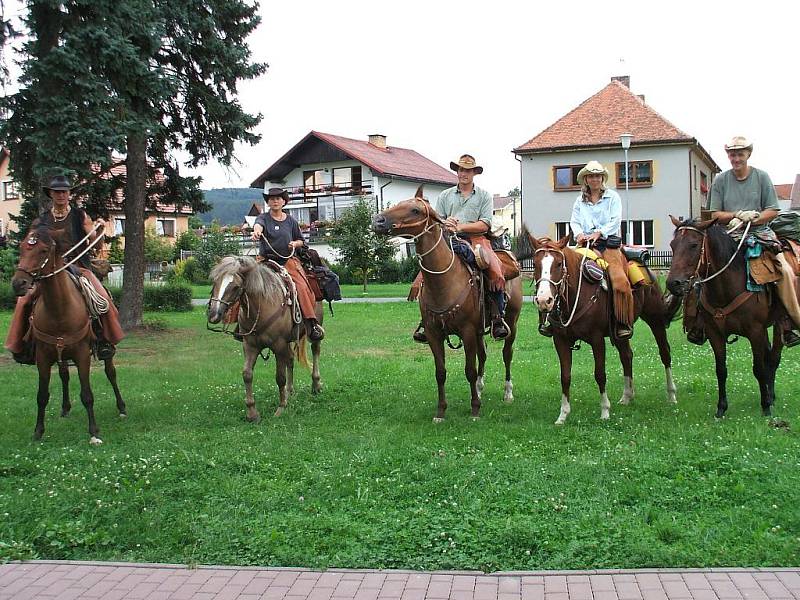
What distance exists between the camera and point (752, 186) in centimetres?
868

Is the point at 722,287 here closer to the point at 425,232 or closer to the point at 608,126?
the point at 425,232

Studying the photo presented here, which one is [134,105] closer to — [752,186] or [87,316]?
[87,316]

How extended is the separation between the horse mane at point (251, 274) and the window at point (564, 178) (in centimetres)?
3580

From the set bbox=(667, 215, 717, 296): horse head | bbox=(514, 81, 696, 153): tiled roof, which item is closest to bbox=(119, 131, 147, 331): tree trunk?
bbox=(667, 215, 717, 296): horse head

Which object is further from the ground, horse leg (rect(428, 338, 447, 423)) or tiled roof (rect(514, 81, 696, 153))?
tiled roof (rect(514, 81, 696, 153))

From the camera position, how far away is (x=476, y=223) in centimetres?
938

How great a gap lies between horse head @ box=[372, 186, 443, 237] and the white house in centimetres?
4423

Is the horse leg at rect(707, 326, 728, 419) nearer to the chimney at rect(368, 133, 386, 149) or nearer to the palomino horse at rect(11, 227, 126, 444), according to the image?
the palomino horse at rect(11, 227, 126, 444)

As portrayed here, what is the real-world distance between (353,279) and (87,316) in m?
37.8

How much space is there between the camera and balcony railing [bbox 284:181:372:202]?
54.6 metres

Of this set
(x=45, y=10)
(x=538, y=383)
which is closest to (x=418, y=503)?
(x=538, y=383)

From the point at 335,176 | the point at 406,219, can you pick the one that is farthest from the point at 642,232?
the point at 406,219

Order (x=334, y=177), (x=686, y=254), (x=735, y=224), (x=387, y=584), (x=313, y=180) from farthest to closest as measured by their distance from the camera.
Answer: (x=313, y=180), (x=334, y=177), (x=735, y=224), (x=686, y=254), (x=387, y=584)

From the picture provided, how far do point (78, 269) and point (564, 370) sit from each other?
5992 mm
